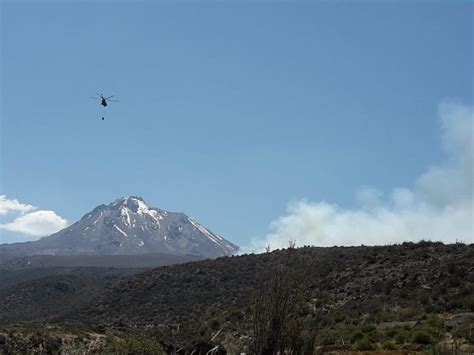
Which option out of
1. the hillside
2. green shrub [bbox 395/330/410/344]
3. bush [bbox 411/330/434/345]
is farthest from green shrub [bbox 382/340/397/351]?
bush [bbox 411/330/434/345]

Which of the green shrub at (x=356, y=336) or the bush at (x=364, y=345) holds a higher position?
the green shrub at (x=356, y=336)

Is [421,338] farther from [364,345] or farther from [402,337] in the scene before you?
[364,345]

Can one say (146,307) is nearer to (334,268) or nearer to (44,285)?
(334,268)

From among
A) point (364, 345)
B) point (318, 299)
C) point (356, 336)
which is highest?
point (318, 299)

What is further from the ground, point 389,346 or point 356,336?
point 356,336

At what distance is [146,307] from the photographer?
61375 mm

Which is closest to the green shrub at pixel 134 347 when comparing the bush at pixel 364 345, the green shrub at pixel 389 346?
the bush at pixel 364 345

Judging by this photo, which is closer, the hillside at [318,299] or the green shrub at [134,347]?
the hillside at [318,299]

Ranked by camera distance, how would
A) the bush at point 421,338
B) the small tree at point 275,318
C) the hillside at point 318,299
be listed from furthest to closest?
the bush at point 421,338
the hillside at point 318,299
the small tree at point 275,318

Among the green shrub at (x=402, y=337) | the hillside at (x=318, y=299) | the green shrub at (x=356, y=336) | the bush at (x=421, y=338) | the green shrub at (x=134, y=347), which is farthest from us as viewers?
the green shrub at (x=356, y=336)

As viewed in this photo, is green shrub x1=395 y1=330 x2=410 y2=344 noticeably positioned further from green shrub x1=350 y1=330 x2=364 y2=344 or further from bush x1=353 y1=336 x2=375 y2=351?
green shrub x1=350 y1=330 x2=364 y2=344

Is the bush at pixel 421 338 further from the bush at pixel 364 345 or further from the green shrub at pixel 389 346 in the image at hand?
the bush at pixel 364 345

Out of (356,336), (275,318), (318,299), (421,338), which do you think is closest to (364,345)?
(421,338)

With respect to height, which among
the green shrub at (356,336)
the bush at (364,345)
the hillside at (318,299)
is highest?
the hillside at (318,299)
